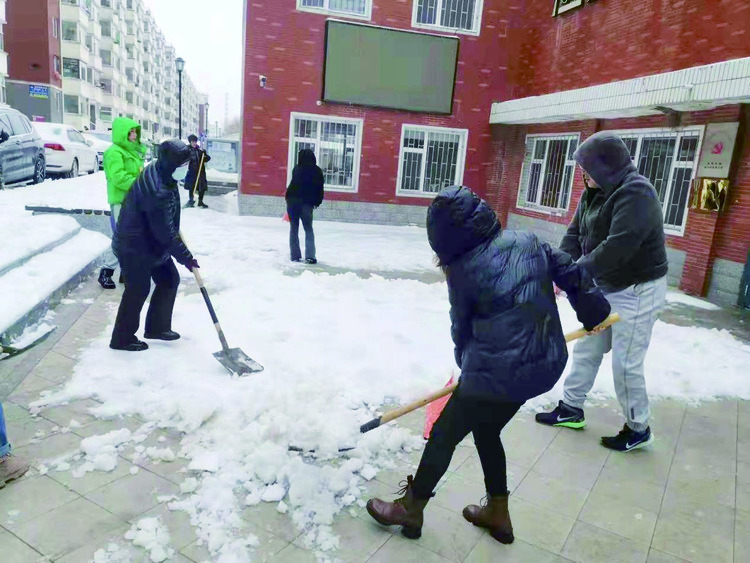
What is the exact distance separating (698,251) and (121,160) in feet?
26.9

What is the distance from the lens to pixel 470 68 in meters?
13.8

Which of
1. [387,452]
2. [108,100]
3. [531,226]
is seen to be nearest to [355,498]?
[387,452]

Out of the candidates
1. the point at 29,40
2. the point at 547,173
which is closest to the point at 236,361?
the point at 547,173

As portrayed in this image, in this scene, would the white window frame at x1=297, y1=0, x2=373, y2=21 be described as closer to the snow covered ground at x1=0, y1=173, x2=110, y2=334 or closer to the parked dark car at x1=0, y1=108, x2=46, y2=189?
the parked dark car at x1=0, y1=108, x2=46, y2=189

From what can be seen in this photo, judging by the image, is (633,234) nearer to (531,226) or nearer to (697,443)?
(697,443)

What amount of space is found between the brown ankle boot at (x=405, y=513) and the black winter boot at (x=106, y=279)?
16.5ft

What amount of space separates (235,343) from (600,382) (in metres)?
3.12

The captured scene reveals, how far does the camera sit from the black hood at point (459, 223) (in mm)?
2182

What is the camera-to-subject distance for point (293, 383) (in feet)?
13.2

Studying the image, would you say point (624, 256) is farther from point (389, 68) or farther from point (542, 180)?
point (389, 68)

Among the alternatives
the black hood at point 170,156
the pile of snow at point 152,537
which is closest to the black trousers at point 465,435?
the pile of snow at point 152,537

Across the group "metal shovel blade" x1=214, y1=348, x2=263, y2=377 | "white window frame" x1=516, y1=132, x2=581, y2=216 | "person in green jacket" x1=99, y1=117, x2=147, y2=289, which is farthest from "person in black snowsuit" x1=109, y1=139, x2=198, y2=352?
"white window frame" x1=516, y1=132, x2=581, y2=216

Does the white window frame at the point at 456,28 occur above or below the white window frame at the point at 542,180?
above

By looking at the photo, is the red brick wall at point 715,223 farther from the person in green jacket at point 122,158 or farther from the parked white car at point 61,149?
the parked white car at point 61,149
